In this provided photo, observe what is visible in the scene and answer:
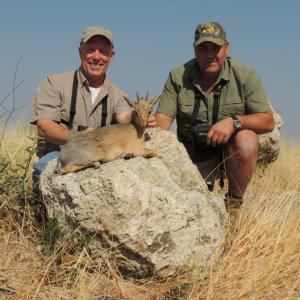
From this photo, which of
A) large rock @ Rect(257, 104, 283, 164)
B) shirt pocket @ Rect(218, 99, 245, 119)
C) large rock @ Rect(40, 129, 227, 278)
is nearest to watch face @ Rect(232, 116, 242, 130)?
shirt pocket @ Rect(218, 99, 245, 119)

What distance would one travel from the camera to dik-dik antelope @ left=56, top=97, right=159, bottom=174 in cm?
495

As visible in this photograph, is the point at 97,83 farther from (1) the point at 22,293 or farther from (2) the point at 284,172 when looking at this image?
(2) the point at 284,172

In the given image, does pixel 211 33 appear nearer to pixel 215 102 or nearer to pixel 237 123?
pixel 215 102

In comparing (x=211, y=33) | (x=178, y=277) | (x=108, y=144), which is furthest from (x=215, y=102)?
(x=178, y=277)

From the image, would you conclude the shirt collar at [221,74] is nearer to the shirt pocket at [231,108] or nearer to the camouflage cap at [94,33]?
the shirt pocket at [231,108]

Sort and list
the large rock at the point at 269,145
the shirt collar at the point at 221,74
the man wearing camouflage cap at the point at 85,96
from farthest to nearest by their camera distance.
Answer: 1. the large rock at the point at 269,145
2. the shirt collar at the point at 221,74
3. the man wearing camouflage cap at the point at 85,96

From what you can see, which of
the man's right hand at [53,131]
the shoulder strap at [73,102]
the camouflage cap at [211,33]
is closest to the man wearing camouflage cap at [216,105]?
the camouflage cap at [211,33]

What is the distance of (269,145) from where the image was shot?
35.0 ft

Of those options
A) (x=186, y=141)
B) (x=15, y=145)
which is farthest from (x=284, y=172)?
(x=15, y=145)

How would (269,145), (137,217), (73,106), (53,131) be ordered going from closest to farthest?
(137,217) → (53,131) → (73,106) → (269,145)

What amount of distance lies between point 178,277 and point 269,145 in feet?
22.2

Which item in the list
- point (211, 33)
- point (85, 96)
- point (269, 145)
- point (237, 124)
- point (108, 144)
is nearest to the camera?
point (108, 144)

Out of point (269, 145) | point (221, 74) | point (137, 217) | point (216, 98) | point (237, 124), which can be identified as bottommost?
point (269, 145)

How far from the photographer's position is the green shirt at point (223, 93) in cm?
682
